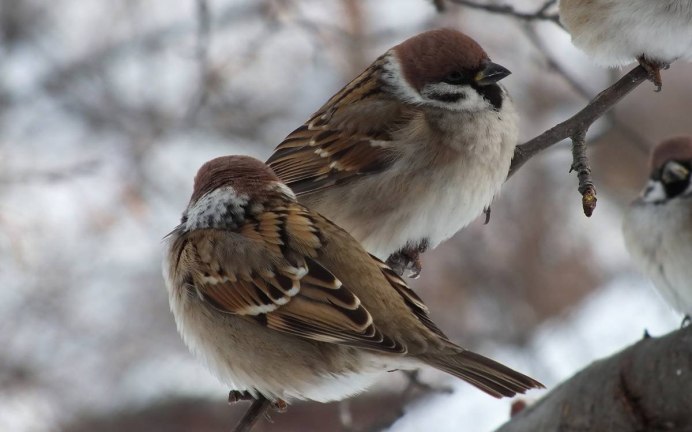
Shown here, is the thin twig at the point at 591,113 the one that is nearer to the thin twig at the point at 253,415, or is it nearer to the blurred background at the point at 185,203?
the thin twig at the point at 253,415

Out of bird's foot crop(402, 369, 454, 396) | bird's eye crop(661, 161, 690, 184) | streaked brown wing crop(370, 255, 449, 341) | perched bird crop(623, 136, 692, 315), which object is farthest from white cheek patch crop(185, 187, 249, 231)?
bird's eye crop(661, 161, 690, 184)

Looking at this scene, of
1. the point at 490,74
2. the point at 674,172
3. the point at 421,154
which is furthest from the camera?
the point at 674,172

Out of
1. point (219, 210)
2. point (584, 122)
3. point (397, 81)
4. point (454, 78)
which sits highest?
point (397, 81)

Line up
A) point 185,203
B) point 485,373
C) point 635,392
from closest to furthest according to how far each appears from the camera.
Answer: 1. point 635,392
2. point 485,373
3. point 185,203

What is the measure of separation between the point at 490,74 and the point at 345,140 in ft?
2.31

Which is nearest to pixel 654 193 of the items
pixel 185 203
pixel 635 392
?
pixel 635 392

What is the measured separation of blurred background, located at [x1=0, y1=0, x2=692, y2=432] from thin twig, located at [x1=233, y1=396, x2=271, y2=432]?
9.69 ft

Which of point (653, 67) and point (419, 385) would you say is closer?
point (419, 385)

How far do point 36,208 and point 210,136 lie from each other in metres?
1.54

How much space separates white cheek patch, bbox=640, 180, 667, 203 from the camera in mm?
4660

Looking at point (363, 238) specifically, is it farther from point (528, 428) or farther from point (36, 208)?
point (36, 208)

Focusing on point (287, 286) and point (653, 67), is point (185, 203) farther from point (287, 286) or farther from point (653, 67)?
point (653, 67)

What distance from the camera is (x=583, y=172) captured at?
116 inches

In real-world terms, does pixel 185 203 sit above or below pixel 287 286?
above
